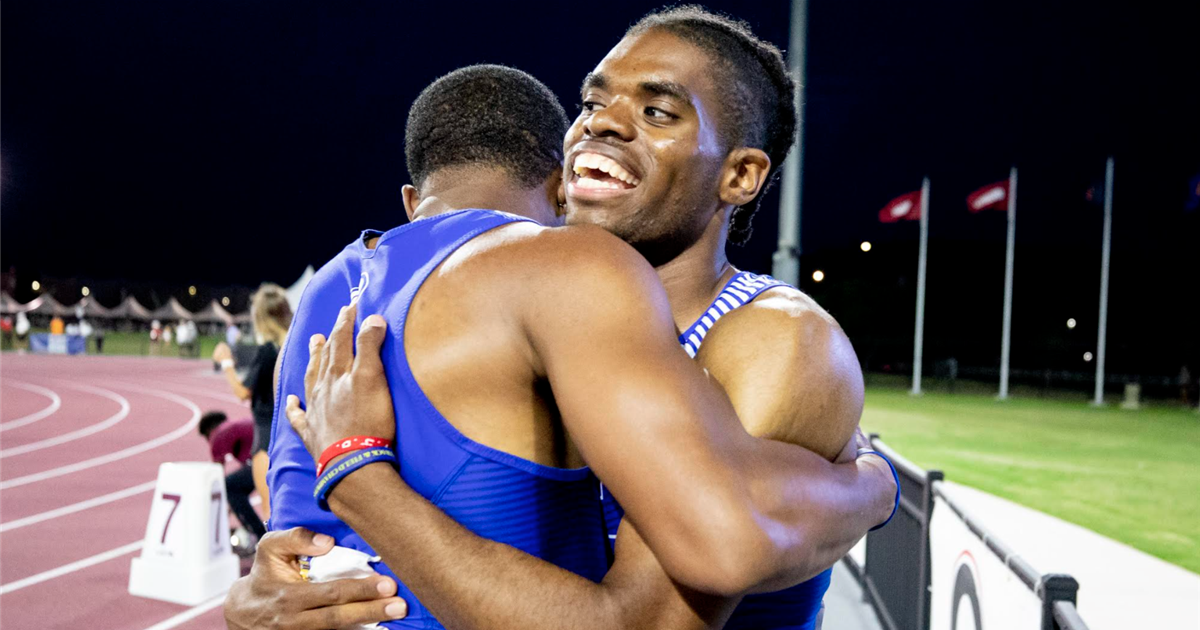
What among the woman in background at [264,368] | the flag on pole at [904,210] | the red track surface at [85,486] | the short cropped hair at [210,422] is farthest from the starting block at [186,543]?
the flag on pole at [904,210]

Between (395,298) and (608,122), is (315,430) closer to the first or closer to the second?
(395,298)

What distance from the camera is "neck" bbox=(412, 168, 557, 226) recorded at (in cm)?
206

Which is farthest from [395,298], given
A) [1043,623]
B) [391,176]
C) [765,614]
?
[391,176]

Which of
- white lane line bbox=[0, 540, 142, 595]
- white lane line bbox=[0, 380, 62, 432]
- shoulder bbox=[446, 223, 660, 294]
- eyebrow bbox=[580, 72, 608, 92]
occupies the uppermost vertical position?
eyebrow bbox=[580, 72, 608, 92]

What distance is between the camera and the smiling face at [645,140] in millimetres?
1971

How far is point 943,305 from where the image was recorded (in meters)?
84.7

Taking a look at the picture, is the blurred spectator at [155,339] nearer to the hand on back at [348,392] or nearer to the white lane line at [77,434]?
the white lane line at [77,434]

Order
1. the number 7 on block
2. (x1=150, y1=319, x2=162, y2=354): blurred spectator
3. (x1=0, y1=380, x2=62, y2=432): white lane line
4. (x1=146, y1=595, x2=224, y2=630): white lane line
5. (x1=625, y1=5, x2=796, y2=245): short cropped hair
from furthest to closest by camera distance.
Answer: (x1=150, y1=319, x2=162, y2=354): blurred spectator
(x1=0, y1=380, x2=62, y2=432): white lane line
the number 7 on block
(x1=146, y1=595, x2=224, y2=630): white lane line
(x1=625, y1=5, x2=796, y2=245): short cropped hair

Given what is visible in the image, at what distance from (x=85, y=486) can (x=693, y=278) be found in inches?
458

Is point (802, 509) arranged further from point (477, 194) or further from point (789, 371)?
point (477, 194)

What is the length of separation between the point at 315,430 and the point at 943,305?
3507 inches

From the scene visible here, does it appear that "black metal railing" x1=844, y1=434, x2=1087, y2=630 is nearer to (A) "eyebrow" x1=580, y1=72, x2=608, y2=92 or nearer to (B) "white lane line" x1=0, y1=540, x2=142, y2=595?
(A) "eyebrow" x1=580, y1=72, x2=608, y2=92

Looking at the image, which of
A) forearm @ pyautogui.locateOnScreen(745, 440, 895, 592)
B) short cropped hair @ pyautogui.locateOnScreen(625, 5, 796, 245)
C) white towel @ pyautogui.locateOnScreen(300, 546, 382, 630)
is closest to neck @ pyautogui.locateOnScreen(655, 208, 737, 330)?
short cropped hair @ pyautogui.locateOnScreen(625, 5, 796, 245)

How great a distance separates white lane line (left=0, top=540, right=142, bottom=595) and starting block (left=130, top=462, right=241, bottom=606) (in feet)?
2.85
